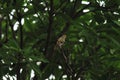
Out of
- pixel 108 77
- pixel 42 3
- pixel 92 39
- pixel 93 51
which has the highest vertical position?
pixel 42 3

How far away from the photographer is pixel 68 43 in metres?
3.19

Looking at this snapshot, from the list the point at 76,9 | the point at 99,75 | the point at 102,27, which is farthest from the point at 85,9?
the point at 99,75

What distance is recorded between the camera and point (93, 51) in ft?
9.78

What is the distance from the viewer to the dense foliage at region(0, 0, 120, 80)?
2529 mm

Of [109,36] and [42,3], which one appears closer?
[109,36]

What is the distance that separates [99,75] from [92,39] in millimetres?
454

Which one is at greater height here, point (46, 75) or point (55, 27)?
point (55, 27)

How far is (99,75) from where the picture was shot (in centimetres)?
295

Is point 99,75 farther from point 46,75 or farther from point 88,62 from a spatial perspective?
point 46,75

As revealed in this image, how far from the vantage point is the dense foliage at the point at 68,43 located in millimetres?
2529

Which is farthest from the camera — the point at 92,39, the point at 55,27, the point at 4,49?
the point at 55,27

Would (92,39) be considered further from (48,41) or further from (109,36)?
(48,41)

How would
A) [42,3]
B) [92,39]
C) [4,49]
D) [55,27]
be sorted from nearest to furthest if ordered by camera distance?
[4,49], [92,39], [42,3], [55,27]

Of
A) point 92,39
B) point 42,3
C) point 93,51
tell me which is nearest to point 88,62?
point 93,51
